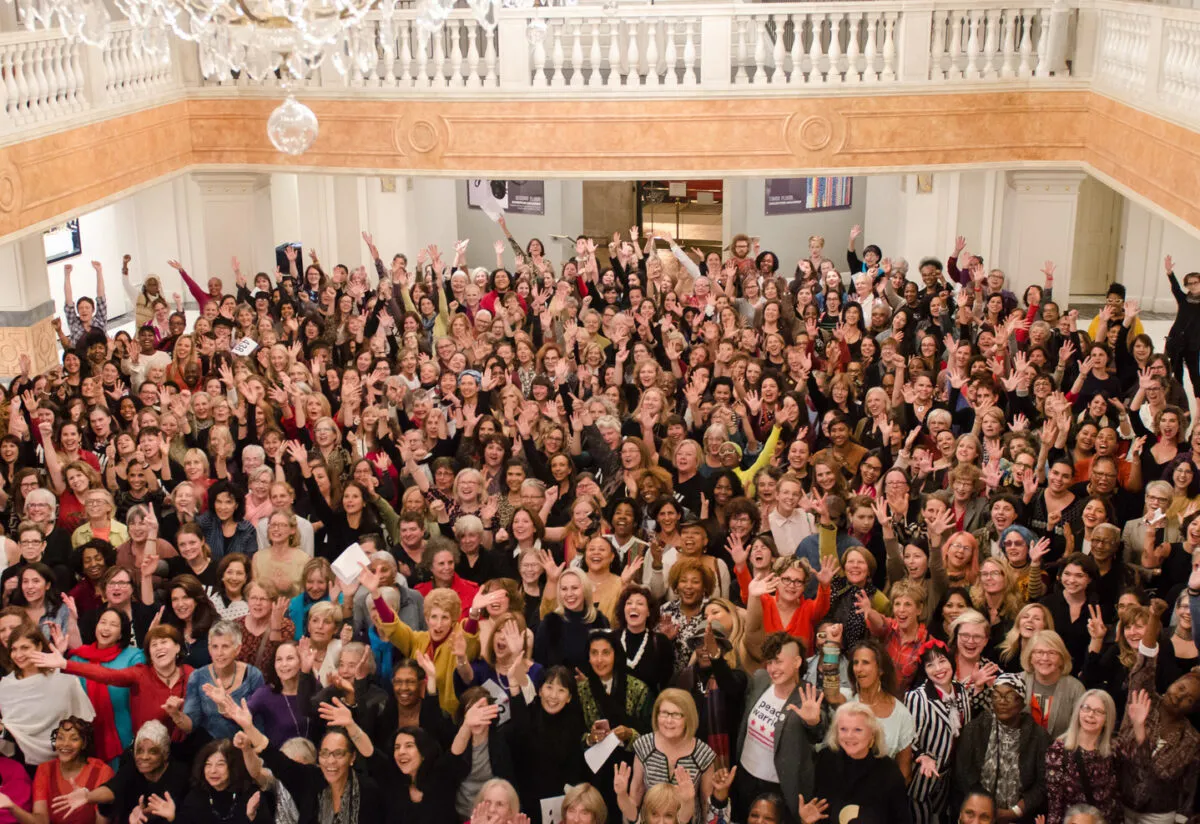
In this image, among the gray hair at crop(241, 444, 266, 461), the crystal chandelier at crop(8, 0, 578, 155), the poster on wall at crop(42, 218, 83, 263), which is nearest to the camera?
the crystal chandelier at crop(8, 0, 578, 155)

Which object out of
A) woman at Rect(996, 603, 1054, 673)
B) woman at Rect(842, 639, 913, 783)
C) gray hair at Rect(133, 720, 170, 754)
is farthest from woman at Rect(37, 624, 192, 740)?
woman at Rect(996, 603, 1054, 673)

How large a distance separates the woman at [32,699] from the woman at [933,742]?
3.44 m

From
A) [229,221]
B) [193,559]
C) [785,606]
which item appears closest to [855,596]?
[785,606]

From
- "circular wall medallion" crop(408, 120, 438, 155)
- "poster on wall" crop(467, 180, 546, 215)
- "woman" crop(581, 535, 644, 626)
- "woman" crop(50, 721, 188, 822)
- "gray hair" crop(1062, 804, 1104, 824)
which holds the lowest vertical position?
"poster on wall" crop(467, 180, 546, 215)

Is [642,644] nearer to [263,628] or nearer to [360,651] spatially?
[360,651]

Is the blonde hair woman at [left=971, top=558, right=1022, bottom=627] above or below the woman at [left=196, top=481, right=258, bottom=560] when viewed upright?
above

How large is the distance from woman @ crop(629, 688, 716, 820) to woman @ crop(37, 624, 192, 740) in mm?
1969

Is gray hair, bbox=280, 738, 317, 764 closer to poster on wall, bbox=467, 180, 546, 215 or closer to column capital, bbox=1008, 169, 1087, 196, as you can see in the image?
column capital, bbox=1008, 169, 1087, 196

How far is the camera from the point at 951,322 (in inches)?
435

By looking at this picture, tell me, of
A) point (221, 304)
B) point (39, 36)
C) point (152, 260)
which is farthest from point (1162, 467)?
point (152, 260)

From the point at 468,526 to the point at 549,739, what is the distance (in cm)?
163

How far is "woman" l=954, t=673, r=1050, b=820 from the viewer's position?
519 cm

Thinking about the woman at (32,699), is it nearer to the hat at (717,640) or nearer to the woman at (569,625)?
the woman at (569,625)

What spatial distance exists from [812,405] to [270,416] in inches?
141
